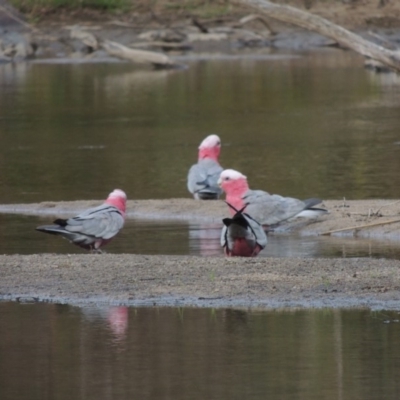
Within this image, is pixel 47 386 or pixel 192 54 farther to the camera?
pixel 192 54

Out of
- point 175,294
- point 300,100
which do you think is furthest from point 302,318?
point 300,100

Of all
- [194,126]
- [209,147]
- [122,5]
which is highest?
[122,5]

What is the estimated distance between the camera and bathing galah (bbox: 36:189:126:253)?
11.3 m

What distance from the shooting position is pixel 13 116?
2767 centimetres

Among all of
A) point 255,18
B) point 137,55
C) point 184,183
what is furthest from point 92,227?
point 255,18

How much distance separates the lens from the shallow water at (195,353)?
7031 millimetres

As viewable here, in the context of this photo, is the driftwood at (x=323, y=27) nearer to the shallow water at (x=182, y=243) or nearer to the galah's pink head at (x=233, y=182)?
the galah's pink head at (x=233, y=182)

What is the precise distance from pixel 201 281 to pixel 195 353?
197 cm

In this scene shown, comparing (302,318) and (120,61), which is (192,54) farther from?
(302,318)

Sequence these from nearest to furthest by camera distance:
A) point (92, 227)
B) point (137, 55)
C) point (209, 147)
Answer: point (92, 227) → point (209, 147) → point (137, 55)

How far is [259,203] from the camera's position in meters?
12.9

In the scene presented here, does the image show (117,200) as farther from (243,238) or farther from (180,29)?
(180,29)

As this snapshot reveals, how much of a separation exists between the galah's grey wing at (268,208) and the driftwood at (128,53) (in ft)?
A: 73.9

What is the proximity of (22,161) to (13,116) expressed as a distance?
24.4ft
